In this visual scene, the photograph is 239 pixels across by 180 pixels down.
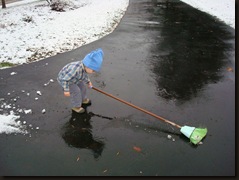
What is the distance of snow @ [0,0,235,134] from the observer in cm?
679

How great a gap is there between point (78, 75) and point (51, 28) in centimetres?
588

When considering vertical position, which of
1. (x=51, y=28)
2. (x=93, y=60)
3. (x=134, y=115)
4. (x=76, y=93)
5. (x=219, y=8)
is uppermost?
(x=93, y=60)

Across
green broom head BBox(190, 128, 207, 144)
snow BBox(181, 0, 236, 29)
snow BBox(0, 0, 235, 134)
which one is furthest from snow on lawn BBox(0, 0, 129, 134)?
snow BBox(181, 0, 236, 29)

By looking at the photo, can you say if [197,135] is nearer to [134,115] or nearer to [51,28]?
[134,115]

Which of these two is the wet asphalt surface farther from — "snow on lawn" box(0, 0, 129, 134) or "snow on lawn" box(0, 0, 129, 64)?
"snow on lawn" box(0, 0, 129, 64)

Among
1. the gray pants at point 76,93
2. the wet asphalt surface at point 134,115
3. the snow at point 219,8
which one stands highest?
the snow at point 219,8

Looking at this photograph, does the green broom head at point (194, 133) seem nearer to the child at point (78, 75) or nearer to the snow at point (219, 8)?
the child at point (78, 75)

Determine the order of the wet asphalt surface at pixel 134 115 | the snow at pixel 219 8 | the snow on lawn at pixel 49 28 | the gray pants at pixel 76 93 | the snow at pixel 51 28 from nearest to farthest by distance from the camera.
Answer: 1. the wet asphalt surface at pixel 134 115
2. the gray pants at pixel 76 93
3. the snow at pixel 51 28
4. the snow on lawn at pixel 49 28
5. the snow at pixel 219 8

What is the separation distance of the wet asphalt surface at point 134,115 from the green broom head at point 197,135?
0.09 meters

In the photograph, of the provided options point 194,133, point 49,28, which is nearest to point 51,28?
point 49,28

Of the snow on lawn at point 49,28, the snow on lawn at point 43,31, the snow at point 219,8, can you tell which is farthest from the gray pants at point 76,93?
the snow at point 219,8

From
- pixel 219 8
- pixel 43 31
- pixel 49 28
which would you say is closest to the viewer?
pixel 43 31

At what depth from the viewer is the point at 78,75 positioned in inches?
171

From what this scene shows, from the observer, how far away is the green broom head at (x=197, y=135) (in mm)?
3990
